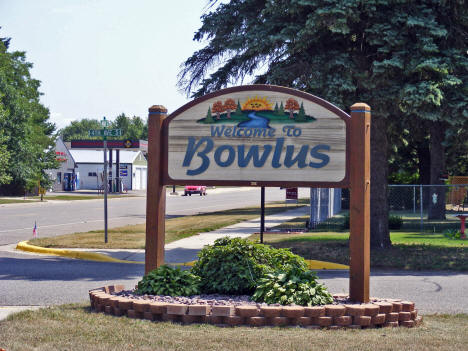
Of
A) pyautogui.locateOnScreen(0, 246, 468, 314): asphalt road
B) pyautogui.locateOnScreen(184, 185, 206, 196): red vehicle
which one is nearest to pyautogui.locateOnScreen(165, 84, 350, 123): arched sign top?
pyautogui.locateOnScreen(0, 246, 468, 314): asphalt road

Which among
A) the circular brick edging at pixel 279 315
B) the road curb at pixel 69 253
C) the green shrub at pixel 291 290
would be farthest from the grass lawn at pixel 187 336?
the road curb at pixel 69 253

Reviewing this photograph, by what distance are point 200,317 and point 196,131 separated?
2.81 meters

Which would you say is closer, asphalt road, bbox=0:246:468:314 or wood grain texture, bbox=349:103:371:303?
wood grain texture, bbox=349:103:371:303

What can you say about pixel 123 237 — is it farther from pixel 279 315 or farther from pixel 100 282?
pixel 279 315

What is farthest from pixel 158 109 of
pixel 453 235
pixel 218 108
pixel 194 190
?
pixel 194 190

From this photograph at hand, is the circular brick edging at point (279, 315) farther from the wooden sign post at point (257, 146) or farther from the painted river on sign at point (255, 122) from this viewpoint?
the painted river on sign at point (255, 122)

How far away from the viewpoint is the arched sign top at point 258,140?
8.57 m

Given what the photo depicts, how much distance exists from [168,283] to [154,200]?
1190mm

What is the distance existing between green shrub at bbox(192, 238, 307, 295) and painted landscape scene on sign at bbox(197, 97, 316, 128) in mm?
1600

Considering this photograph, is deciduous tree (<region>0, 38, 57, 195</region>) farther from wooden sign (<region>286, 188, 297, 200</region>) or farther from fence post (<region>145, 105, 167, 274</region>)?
fence post (<region>145, 105, 167, 274</region>)

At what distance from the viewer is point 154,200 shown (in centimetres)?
887

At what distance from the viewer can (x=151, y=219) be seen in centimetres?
886

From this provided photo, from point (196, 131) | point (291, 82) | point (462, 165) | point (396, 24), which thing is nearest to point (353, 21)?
point (396, 24)

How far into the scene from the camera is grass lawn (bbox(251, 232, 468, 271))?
14.3m
